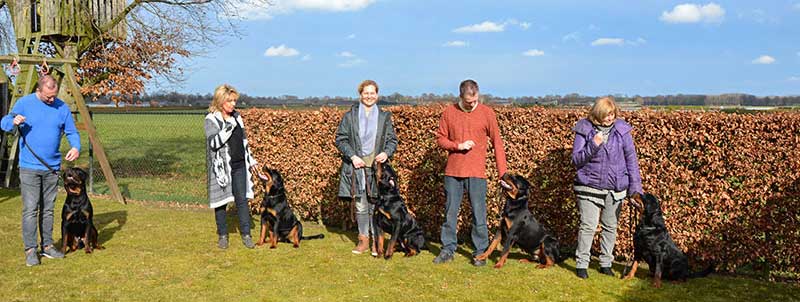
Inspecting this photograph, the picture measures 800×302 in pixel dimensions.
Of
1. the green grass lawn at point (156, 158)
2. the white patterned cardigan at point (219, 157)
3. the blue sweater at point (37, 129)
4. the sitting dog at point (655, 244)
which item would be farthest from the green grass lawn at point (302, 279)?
the green grass lawn at point (156, 158)

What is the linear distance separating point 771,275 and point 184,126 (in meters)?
22.8

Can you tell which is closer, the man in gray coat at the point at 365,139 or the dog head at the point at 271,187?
the man in gray coat at the point at 365,139

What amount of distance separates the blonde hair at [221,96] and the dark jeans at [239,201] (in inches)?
27.3

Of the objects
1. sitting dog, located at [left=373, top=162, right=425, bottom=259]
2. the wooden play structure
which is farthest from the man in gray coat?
the wooden play structure

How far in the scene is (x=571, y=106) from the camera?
6457 mm

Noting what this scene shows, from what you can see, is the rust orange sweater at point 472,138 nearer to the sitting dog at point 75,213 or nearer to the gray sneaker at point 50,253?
the sitting dog at point 75,213

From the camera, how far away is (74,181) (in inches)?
239

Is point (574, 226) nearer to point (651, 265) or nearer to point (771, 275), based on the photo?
point (651, 265)

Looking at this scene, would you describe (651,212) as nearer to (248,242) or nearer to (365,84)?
(365,84)

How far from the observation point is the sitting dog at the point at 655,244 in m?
5.14

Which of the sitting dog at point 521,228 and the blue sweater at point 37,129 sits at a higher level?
the blue sweater at point 37,129

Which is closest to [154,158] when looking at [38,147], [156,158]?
[156,158]

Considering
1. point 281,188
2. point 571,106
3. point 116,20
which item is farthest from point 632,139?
point 116,20

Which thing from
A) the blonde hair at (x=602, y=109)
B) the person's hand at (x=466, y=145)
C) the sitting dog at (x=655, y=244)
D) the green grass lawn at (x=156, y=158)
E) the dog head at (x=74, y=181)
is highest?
the blonde hair at (x=602, y=109)
